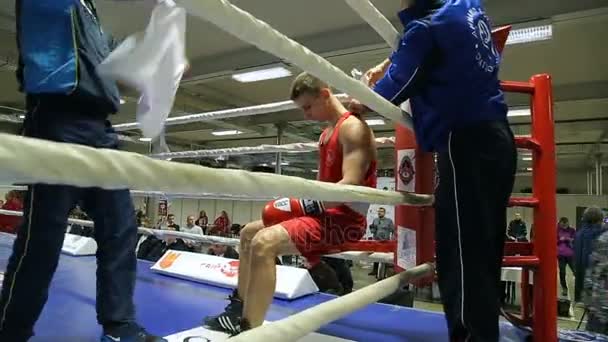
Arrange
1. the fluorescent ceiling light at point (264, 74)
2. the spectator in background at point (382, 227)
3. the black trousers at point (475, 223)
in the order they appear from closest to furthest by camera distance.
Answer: the black trousers at point (475, 223)
the fluorescent ceiling light at point (264, 74)
the spectator in background at point (382, 227)

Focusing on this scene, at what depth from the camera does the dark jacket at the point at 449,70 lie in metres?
1.14

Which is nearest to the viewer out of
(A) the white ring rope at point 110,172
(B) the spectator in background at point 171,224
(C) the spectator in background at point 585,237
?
(A) the white ring rope at point 110,172

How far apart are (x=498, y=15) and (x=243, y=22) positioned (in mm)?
4086

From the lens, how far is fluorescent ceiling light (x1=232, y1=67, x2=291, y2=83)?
5965mm

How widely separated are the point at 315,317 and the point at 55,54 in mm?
762

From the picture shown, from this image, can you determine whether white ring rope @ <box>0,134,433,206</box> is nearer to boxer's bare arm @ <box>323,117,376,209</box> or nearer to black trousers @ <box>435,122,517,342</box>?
black trousers @ <box>435,122,517,342</box>

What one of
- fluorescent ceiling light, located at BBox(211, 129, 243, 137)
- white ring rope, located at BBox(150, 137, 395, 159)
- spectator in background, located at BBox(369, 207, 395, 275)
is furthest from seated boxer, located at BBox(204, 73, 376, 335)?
fluorescent ceiling light, located at BBox(211, 129, 243, 137)

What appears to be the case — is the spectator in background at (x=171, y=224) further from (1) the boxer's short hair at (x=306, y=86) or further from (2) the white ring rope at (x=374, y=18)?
(2) the white ring rope at (x=374, y=18)

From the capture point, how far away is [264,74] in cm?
625

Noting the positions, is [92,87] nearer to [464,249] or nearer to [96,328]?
[96,328]

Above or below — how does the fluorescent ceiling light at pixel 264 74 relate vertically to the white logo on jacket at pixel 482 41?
above

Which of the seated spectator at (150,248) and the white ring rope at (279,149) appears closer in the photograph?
the white ring rope at (279,149)

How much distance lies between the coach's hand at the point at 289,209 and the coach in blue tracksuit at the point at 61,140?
525 millimetres

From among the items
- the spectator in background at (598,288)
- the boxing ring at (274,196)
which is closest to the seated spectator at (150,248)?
the boxing ring at (274,196)
